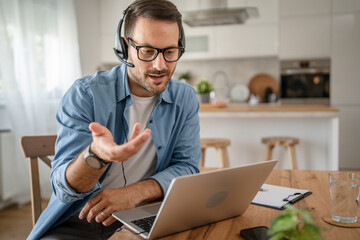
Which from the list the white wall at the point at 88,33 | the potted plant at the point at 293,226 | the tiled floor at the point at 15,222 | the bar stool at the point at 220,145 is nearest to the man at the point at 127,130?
the potted plant at the point at 293,226

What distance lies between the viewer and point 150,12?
3.99 feet

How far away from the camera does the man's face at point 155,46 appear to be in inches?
47.6

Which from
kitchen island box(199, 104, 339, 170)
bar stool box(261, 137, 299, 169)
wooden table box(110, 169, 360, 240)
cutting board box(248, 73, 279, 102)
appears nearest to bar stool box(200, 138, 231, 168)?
kitchen island box(199, 104, 339, 170)

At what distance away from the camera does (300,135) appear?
317 centimetres

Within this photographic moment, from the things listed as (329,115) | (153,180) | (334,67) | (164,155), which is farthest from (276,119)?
(153,180)

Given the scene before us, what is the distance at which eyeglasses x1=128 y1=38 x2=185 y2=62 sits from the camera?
1.21m

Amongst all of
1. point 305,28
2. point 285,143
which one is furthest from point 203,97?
point 305,28

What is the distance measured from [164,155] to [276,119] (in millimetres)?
2085

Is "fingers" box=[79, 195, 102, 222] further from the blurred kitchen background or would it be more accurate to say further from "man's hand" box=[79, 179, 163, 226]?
the blurred kitchen background

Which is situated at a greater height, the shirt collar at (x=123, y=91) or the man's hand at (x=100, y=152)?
the shirt collar at (x=123, y=91)

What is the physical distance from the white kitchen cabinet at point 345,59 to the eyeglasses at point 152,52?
144 inches

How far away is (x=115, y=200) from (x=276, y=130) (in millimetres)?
2494

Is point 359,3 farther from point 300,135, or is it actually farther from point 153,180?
point 153,180

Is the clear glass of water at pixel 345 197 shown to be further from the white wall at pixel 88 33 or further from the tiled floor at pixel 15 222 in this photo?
the white wall at pixel 88 33
